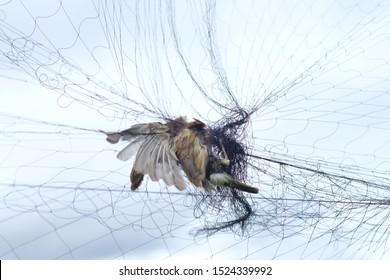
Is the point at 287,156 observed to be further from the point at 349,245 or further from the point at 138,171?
the point at 138,171

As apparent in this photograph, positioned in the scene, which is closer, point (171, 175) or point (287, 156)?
point (171, 175)

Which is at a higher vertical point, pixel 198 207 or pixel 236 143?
pixel 236 143

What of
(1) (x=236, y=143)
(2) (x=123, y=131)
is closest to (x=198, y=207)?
(1) (x=236, y=143)

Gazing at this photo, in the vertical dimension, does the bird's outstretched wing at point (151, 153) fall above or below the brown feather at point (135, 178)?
above

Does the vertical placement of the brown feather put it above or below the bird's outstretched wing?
below

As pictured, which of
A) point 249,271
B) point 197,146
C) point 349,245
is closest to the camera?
point 197,146
